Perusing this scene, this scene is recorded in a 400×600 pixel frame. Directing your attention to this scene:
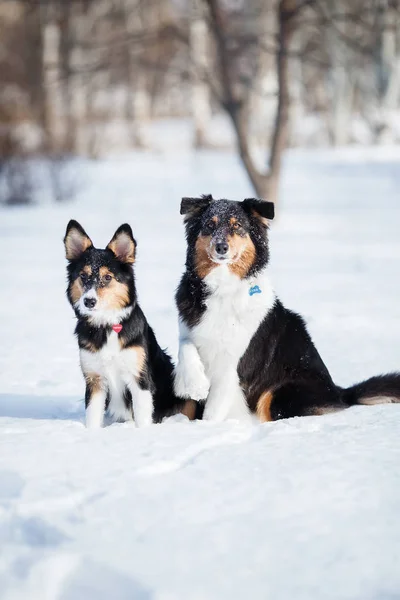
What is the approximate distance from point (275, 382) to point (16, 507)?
7.00ft

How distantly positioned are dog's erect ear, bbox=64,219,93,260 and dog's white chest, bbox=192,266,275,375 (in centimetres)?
79

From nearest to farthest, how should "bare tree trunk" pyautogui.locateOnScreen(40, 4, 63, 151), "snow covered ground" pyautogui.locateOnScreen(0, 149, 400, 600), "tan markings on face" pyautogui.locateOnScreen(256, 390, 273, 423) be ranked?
"snow covered ground" pyautogui.locateOnScreen(0, 149, 400, 600)
"tan markings on face" pyautogui.locateOnScreen(256, 390, 273, 423)
"bare tree trunk" pyautogui.locateOnScreen(40, 4, 63, 151)

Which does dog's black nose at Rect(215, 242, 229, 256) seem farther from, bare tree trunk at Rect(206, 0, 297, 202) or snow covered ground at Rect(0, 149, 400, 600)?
bare tree trunk at Rect(206, 0, 297, 202)

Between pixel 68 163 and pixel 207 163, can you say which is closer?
pixel 68 163

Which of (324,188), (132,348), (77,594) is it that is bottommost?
(77,594)

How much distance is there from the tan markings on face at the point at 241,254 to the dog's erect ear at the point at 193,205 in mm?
374

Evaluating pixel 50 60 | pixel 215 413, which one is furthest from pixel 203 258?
pixel 50 60

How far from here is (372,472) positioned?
3604mm

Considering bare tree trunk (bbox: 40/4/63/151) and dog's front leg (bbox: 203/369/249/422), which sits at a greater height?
bare tree trunk (bbox: 40/4/63/151)

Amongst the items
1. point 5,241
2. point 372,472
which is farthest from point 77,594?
point 5,241

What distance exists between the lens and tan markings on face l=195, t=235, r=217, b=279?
4.83 meters

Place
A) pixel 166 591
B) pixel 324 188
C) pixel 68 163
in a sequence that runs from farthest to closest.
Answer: pixel 324 188 → pixel 68 163 → pixel 166 591

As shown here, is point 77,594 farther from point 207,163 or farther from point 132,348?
point 207,163

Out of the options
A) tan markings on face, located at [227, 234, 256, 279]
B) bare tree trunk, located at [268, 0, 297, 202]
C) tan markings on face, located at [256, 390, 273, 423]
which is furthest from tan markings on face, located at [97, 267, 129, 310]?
bare tree trunk, located at [268, 0, 297, 202]
